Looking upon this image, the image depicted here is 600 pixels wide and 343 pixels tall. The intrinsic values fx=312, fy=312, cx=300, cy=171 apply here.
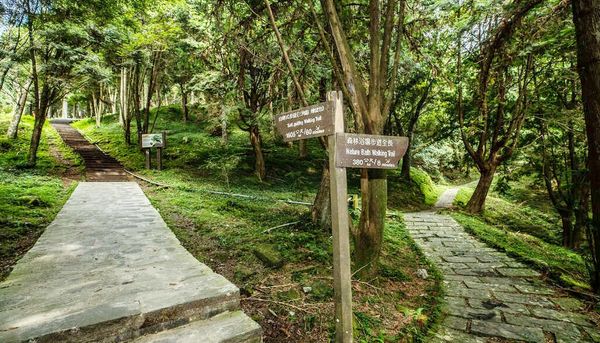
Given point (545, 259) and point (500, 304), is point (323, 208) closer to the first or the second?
point (500, 304)

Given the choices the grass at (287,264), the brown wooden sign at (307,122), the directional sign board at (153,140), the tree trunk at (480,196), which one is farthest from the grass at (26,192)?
the tree trunk at (480,196)

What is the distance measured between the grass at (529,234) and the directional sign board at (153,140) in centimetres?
1179

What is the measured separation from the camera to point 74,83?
45.1ft

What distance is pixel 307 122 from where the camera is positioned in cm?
293

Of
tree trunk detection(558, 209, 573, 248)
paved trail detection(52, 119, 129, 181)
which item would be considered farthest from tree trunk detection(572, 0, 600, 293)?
paved trail detection(52, 119, 129, 181)

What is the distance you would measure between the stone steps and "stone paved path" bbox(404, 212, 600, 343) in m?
1.99

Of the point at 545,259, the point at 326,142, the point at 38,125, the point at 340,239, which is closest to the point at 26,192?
the point at 38,125

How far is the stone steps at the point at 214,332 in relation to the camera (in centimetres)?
257

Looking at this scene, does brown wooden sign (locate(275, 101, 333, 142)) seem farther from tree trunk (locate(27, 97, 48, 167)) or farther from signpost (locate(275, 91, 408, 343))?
tree trunk (locate(27, 97, 48, 167))

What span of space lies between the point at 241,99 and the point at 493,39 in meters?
8.52

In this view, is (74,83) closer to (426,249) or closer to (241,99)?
(241,99)

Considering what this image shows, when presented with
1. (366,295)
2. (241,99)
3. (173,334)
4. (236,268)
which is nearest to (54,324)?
→ (173,334)

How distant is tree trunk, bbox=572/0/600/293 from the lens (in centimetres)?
371

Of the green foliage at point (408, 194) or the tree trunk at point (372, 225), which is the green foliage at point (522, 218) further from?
the tree trunk at point (372, 225)
